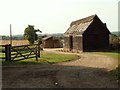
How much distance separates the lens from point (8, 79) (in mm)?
13391

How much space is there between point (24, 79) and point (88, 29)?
30.3 m

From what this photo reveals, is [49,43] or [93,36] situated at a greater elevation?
[93,36]

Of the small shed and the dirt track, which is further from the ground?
the small shed

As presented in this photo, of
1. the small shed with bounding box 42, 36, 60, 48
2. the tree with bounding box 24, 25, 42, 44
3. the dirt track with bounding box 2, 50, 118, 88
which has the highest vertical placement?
the tree with bounding box 24, 25, 42, 44

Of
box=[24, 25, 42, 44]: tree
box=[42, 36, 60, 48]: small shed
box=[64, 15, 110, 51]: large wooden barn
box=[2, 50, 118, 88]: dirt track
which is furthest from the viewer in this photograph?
box=[24, 25, 42, 44]: tree

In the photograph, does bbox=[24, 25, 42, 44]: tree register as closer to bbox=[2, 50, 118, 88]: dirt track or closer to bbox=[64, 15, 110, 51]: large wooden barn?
bbox=[64, 15, 110, 51]: large wooden barn

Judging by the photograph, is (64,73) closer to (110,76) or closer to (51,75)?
(51,75)

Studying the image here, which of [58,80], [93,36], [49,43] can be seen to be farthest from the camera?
[49,43]

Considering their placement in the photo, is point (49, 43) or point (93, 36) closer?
point (93, 36)

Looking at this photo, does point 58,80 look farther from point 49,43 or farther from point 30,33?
point 30,33

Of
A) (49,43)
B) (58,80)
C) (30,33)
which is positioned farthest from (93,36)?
(30,33)

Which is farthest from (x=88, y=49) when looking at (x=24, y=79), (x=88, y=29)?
(x=24, y=79)

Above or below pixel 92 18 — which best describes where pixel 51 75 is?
below

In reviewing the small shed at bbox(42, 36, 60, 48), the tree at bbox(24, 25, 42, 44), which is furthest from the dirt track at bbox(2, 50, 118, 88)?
the tree at bbox(24, 25, 42, 44)
